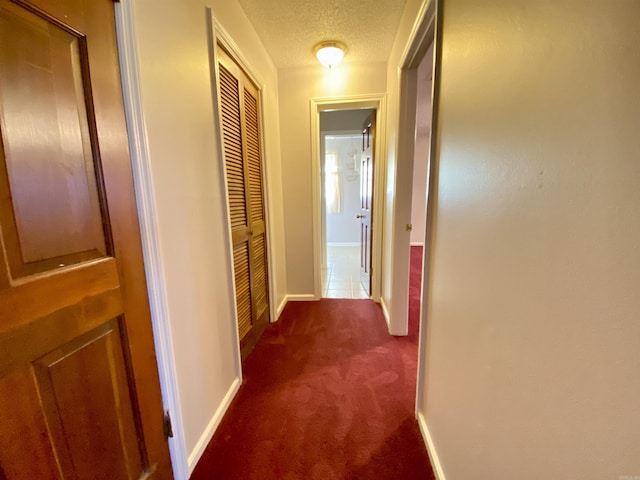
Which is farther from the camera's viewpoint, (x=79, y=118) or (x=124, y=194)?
(x=124, y=194)

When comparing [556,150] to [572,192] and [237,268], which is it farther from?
→ [237,268]

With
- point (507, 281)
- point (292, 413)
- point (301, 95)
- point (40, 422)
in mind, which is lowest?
point (292, 413)

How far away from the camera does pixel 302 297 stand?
2.97 metres

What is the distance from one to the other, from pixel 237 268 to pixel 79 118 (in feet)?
3.99

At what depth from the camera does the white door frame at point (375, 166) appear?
2.50 meters

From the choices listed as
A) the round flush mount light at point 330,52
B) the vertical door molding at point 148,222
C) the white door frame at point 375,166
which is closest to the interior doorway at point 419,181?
the white door frame at point 375,166

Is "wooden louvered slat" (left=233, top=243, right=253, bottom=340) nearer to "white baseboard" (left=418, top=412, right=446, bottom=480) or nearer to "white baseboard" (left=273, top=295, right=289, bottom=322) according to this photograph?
"white baseboard" (left=273, top=295, right=289, bottom=322)

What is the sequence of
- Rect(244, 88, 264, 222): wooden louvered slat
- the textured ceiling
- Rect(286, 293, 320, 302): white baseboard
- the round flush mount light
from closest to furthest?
the textured ceiling
Rect(244, 88, 264, 222): wooden louvered slat
the round flush mount light
Rect(286, 293, 320, 302): white baseboard

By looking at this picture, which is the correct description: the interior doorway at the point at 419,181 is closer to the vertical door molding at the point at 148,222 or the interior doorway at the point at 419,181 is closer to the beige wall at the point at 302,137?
the beige wall at the point at 302,137

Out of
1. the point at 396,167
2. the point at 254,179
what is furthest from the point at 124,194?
the point at 396,167

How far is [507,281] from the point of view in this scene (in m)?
0.64

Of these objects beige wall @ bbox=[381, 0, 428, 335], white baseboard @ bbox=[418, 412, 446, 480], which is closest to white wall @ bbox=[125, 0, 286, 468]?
white baseboard @ bbox=[418, 412, 446, 480]

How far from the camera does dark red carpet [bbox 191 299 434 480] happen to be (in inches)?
45.9

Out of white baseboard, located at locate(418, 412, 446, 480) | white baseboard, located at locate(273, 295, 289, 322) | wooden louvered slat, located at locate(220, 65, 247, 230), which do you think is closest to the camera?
white baseboard, located at locate(418, 412, 446, 480)
